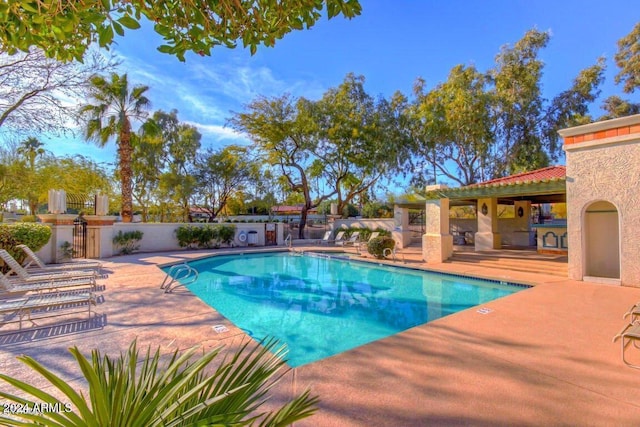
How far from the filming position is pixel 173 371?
5.14 feet

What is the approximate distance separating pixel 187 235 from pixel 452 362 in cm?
1683

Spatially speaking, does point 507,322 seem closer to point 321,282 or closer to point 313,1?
point 313,1

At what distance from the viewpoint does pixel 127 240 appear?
1552cm

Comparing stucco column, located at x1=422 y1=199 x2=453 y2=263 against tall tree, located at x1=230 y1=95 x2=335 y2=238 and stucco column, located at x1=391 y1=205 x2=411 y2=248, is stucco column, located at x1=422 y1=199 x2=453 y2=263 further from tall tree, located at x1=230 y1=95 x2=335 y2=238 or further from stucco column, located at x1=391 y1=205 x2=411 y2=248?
tall tree, located at x1=230 y1=95 x2=335 y2=238

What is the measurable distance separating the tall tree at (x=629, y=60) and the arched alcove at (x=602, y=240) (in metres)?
17.4

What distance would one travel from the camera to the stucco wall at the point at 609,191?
8.01 metres

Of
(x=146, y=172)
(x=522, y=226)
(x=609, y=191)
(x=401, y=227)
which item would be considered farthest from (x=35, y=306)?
(x=146, y=172)

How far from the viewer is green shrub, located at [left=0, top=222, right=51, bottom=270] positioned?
975cm

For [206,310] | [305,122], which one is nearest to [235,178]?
[305,122]

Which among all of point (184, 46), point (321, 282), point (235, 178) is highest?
point (235, 178)

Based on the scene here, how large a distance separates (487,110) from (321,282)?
59.6 ft

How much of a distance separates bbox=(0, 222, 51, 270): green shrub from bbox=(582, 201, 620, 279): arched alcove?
1803 cm

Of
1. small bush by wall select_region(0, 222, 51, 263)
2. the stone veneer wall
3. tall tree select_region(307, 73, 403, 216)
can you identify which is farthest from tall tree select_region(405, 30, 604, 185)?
small bush by wall select_region(0, 222, 51, 263)

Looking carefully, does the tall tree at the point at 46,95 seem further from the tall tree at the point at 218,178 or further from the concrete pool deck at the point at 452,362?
the tall tree at the point at 218,178
